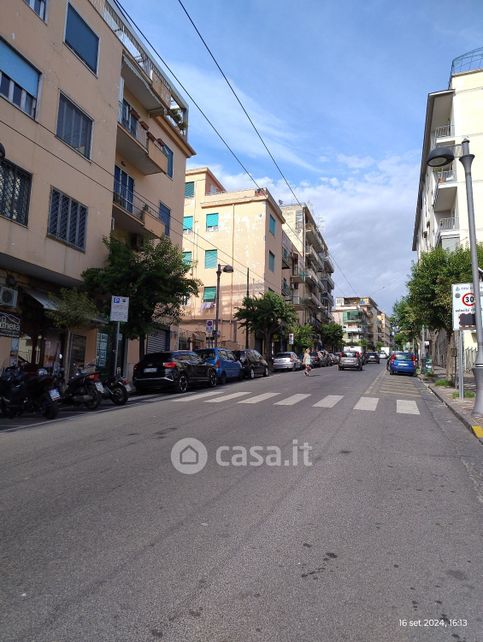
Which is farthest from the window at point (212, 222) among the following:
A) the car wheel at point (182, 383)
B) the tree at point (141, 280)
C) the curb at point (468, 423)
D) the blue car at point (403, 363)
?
the curb at point (468, 423)

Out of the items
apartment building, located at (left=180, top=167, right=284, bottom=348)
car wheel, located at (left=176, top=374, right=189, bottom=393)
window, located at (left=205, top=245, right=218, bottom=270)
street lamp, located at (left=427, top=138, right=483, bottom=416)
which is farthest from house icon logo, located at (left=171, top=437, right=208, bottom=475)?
window, located at (left=205, top=245, right=218, bottom=270)

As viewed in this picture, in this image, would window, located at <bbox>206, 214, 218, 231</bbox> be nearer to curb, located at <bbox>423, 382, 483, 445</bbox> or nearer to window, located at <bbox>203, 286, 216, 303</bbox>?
window, located at <bbox>203, 286, 216, 303</bbox>

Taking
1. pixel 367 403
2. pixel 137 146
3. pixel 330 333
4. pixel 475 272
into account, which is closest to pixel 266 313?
pixel 137 146

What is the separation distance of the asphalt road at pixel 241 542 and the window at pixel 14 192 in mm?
9231

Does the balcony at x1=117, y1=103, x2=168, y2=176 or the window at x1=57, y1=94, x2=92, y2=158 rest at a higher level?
the balcony at x1=117, y1=103, x2=168, y2=176

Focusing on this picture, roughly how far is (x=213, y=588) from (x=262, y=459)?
332 centimetres

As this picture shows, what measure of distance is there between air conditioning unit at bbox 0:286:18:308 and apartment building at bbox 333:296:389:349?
318ft

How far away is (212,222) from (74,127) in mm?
28031

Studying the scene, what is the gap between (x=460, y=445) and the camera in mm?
7582

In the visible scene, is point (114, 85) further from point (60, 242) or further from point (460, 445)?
point (460, 445)

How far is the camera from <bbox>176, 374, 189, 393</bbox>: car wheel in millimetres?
16408

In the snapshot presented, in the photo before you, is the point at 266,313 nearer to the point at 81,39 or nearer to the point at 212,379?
the point at 212,379

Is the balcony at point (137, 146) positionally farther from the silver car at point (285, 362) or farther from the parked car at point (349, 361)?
the parked car at point (349, 361)

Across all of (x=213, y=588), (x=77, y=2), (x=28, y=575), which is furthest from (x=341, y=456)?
(x=77, y=2)
